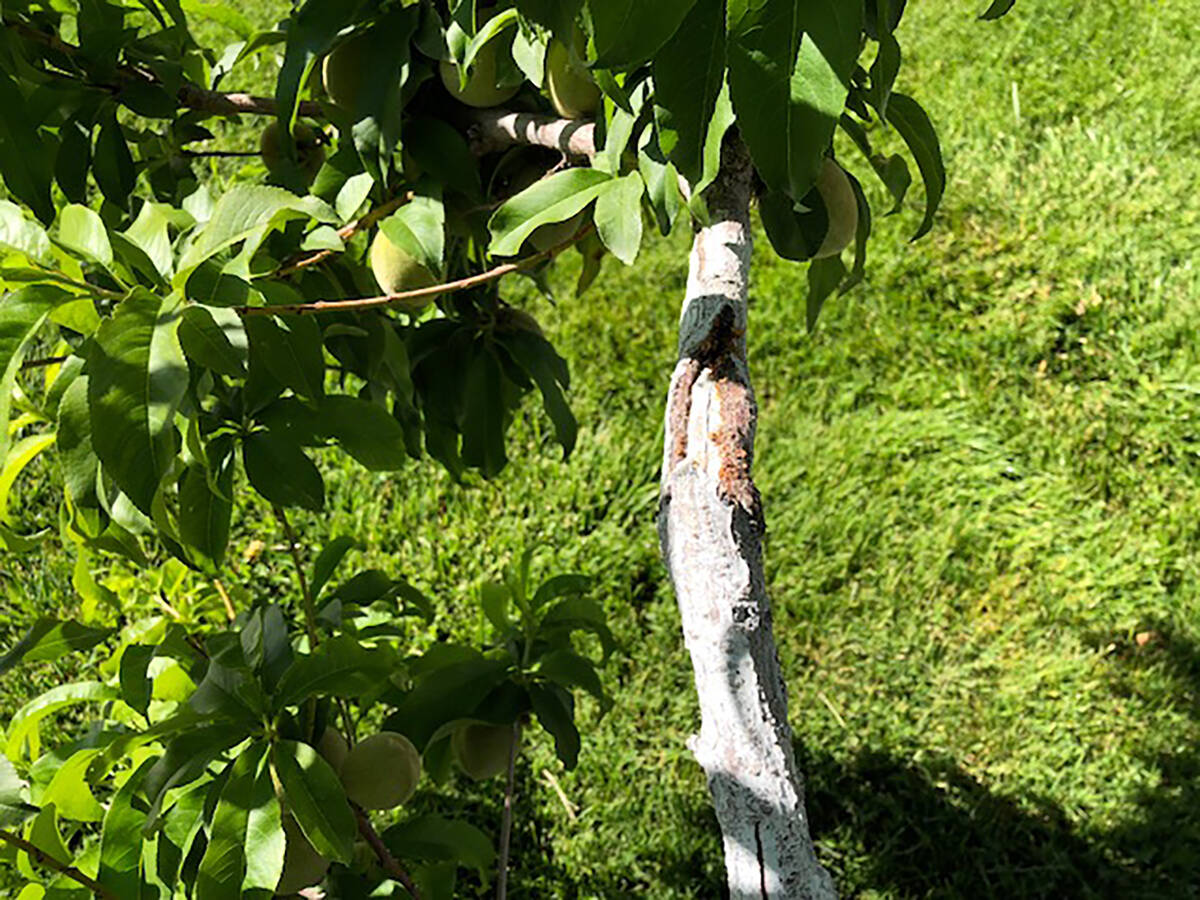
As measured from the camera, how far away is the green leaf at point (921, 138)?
1214mm

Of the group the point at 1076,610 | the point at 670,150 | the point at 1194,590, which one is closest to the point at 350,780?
the point at 670,150

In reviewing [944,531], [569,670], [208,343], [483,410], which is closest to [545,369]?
[483,410]

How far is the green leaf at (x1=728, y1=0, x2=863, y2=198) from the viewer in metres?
0.68

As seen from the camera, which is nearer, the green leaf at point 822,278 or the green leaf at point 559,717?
the green leaf at point 822,278

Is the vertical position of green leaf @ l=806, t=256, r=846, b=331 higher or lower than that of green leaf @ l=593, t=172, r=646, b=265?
lower

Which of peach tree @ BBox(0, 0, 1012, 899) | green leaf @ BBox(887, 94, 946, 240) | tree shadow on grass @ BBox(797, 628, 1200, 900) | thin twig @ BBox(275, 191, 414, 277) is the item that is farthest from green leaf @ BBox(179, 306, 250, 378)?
tree shadow on grass @ BBox(797, 628, 1200, 900)

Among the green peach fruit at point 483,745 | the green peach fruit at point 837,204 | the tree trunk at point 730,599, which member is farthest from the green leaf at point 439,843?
the green peach fruit at point 837,204

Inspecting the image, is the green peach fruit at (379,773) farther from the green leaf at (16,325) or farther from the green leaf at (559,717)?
the green leaf at (16,325)

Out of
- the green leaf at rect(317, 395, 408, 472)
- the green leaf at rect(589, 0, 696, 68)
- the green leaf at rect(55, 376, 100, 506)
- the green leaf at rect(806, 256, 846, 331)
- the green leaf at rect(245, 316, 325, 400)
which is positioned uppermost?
the green leaf at rect(589, 0, 696, 68)

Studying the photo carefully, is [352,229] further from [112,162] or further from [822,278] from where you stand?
[822,278]

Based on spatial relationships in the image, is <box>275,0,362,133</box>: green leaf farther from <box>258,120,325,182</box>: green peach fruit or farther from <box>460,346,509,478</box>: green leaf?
<box>460,346,509,478</box>: green leaf

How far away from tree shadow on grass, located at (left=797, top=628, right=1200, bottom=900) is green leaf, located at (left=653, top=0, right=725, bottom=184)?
195 centimetres

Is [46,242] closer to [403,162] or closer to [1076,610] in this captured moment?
[403,162]

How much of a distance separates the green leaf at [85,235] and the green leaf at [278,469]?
0.24 metres
